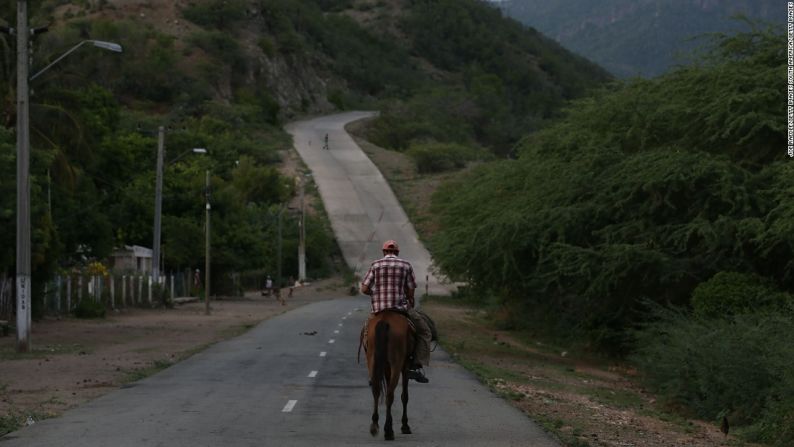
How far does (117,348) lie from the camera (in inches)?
1291

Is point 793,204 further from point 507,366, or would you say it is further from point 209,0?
point 209,0

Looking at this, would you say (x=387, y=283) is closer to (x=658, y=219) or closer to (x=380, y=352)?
(x=380, y=352)

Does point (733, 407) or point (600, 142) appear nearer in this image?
point (733, 407)

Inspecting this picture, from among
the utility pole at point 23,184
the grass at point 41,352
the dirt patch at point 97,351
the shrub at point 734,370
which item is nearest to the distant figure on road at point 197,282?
the dirt patch at point 97,351

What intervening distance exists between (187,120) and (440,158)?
2465 cm

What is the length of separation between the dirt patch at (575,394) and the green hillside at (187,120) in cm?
1377

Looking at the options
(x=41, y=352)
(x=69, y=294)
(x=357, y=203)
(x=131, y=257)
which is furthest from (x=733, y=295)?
(x=357, y=203)

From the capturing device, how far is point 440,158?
123688 mm

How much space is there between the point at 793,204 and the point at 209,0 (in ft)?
496

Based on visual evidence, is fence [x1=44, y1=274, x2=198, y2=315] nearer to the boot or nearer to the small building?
the small building

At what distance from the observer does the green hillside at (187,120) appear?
4297 centimetres

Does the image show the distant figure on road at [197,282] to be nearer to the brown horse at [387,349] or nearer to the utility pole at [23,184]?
the utility pole at [23,184]

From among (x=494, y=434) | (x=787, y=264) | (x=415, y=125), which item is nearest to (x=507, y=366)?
(x=787, y=264)

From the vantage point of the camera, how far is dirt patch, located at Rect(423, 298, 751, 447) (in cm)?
1806
